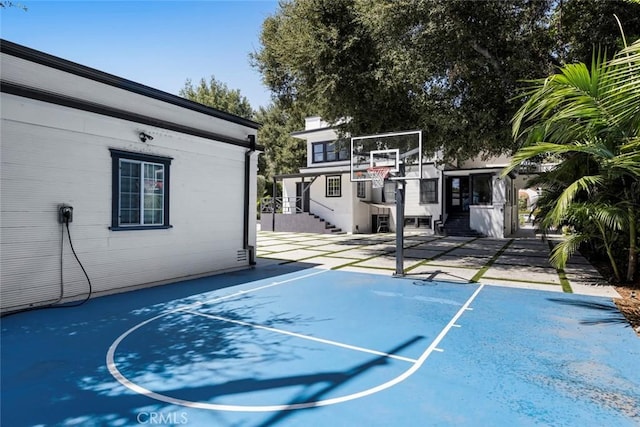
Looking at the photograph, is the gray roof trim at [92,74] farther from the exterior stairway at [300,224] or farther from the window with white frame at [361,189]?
the window with white frame at [361,189]

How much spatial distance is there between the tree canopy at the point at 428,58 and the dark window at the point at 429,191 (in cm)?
816

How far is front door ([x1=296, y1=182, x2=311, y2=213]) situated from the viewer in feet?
74.1

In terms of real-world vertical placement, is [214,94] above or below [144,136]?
above

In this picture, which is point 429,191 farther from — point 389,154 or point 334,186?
point 389,154

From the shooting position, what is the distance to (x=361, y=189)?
22078 millimetres

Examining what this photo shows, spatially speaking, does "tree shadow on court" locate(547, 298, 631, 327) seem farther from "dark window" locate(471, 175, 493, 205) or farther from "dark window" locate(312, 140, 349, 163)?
"dark window" locate(312, 140, 349, 163)

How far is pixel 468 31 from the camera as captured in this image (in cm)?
918

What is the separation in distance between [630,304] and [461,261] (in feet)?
17.4

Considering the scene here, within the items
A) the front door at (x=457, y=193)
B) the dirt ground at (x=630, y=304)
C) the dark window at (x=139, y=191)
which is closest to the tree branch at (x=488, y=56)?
the dirt ground at (x=630, y=304)

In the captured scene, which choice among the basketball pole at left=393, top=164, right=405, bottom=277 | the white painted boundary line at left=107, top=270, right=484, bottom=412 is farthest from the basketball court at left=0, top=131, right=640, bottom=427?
the basketball pole at left=393, top=164, right=405, bottom=277

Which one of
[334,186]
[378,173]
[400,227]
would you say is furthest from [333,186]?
[400,227]

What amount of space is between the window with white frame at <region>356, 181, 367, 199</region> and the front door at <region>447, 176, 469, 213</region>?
516 cm

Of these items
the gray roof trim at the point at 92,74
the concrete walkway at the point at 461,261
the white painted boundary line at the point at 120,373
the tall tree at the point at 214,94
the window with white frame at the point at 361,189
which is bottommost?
the white painted boundary line at the point at 120,373

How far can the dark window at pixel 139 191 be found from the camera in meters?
7.08
